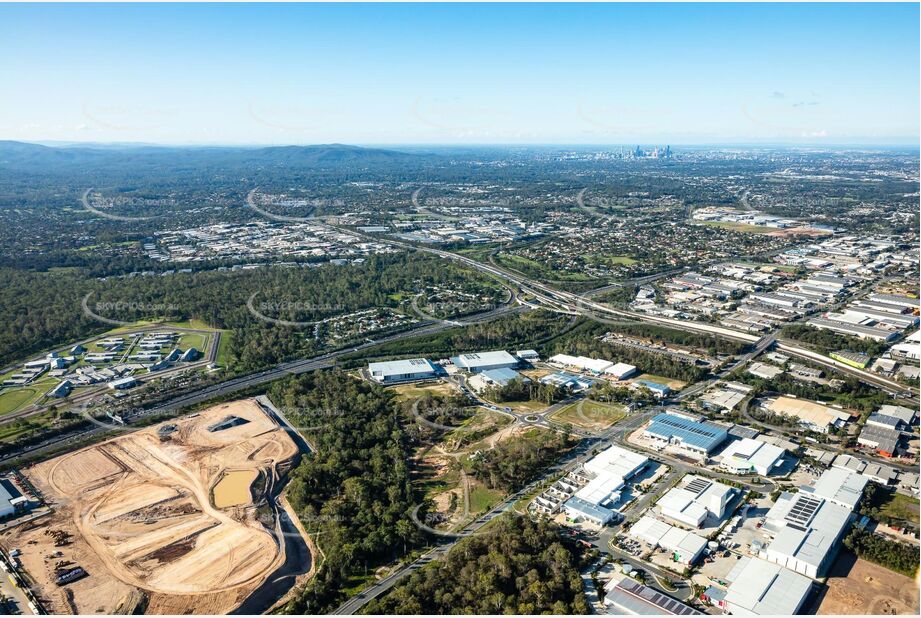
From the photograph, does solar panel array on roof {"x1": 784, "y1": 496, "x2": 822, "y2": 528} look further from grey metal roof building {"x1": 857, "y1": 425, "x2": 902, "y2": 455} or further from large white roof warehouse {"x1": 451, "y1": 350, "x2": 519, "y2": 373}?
large white roof warehouse {"x1": 451, "y1": 350, "x2": 519, "y2": 373}

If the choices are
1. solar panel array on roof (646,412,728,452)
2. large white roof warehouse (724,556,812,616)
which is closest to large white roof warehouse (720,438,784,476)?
solar panel array on roof (646,412,728,452)

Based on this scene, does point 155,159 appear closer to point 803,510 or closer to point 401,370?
point 401,370

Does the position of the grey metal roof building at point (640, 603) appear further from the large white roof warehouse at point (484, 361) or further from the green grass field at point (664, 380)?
the large white roof warehouse at point (484, 361)

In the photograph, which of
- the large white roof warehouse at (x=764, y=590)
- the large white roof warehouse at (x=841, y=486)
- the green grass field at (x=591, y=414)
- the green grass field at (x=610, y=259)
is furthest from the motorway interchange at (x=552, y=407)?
the green grass field at (x=610, y=259)

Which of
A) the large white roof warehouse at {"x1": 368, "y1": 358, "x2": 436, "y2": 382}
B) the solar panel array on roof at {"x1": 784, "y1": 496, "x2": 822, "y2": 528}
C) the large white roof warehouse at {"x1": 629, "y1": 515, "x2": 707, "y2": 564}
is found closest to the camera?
the large white roof warehouse at {"x1": 629, "y1": 515, "x2": 707, "y2": 564}

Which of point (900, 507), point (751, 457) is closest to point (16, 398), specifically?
point (751, 457)

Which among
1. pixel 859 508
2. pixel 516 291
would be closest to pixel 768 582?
pixel 859 508
